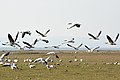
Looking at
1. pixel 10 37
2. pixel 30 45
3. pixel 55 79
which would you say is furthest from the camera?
pixel 55 79

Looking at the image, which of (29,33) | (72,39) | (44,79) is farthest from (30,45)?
(44,79)

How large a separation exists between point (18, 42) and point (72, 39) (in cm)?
222

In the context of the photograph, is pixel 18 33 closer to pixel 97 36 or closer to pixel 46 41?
pixel 46 41

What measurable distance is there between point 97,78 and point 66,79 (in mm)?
2400

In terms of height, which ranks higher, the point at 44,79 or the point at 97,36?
the point at 97,36

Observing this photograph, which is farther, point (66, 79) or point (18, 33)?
point (66, 79)

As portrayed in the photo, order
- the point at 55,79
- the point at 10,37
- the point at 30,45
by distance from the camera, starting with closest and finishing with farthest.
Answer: the point at 10,37, the point at 30,45, the point at 55,79

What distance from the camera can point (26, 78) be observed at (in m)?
30.8

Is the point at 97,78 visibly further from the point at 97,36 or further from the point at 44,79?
the point at 97,36

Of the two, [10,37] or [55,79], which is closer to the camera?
[10,37]

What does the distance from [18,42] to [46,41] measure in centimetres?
103

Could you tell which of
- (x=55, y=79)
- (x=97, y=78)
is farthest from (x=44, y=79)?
(x=97, y=78)

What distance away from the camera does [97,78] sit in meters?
30.7

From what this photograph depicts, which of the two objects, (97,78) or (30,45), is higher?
(30,45)
